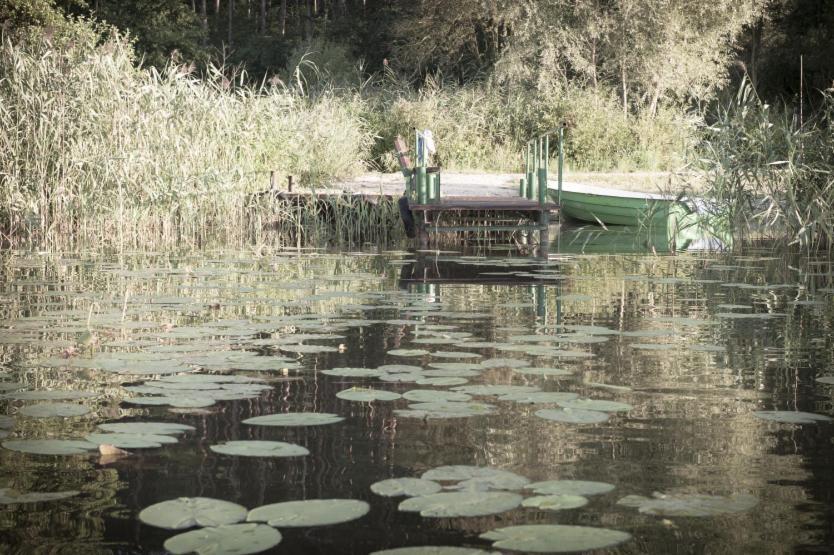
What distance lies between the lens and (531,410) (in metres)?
4.22

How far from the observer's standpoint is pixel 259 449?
11.5 ft

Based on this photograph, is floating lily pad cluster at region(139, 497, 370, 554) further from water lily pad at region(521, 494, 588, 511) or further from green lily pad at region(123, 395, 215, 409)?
green lily pad at region(123, 395, 215, 409)

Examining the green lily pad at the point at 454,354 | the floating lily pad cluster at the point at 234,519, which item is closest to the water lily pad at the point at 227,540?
the floating lily pad cluster at the point at 234,519

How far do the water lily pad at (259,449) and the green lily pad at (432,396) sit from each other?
0.80 metres

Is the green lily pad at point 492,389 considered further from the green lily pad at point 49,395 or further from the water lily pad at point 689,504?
the green lily pad at point 49,395

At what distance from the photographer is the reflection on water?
Result: 2.92 meters

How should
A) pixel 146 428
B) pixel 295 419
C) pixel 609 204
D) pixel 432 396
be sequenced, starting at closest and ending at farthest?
pixel 146 428 → pixel 295 419 → pixel 432 396 → pixel 609 204

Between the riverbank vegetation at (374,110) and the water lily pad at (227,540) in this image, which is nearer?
the water lily pad at (227,540)

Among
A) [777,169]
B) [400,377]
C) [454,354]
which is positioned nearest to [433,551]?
[400,377]

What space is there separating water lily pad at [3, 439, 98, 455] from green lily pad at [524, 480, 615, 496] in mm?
1426

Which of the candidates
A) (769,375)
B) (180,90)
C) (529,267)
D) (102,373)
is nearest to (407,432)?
(102,373)

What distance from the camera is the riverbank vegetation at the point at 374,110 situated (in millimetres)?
11336

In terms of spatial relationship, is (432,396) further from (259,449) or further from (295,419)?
(259,449)

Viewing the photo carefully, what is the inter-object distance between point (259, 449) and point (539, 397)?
130 centimetres
